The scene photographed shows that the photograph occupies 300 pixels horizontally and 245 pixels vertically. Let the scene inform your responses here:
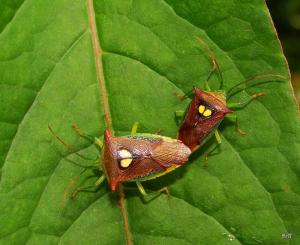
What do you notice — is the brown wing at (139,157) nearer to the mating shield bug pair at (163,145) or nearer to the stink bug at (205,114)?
the mating shield bug pair at (163,145)

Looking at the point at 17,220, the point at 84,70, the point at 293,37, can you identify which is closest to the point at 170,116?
the point at 84,70

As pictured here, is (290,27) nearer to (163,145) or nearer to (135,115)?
(163,145)

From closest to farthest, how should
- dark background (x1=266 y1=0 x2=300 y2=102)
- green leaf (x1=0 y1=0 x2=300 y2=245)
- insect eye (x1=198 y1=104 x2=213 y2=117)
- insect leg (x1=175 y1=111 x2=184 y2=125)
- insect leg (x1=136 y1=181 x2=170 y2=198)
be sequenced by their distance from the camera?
green leaf (x1=0 y1=0 x2=300 y2=245) → insect leg (x1=136 y1=181 x2=170 y2=198) → insect leg (x1=175 y1=111 x2=184 y2=125) → insect eye (x1=198 y1=104 x2=213 y2=117) → dark background (x1=266 y1=0 x2=300 y2=102)

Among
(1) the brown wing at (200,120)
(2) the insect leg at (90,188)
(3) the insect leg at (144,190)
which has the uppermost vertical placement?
(1) the brown wing at (200,120)

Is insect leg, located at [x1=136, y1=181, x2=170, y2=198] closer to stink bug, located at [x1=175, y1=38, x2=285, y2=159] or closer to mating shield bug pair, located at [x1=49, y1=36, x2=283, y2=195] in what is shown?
mating shield bug pair, located at [x1=49, y1=36, x2=283, y2=195]

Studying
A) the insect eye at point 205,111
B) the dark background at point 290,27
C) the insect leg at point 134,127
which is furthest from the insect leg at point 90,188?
the dark background at point 290,27

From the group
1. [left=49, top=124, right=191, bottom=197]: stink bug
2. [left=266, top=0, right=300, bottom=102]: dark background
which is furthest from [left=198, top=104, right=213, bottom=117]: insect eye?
[left=266, top=0, right=300, bottom=102]: dark background

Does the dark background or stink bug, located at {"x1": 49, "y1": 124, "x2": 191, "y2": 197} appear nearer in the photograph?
stink bug, located at {"x1": 49, "y1": 124, "x2": 191, "y2": 197}

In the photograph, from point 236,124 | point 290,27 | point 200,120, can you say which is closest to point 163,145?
point 200,120
